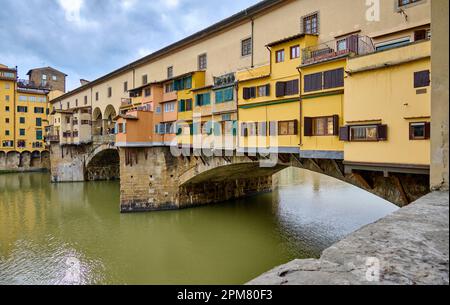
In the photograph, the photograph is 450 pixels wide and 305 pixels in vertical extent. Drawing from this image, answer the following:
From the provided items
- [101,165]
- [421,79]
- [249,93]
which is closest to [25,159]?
[101,165]

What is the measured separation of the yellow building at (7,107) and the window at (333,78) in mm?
57389

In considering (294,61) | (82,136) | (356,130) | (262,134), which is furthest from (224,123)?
(82,136)

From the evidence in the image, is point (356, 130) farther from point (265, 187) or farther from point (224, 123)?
point (265, 187)

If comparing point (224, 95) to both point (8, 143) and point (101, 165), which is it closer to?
point (101, 165)

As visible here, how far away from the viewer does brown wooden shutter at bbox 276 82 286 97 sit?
1405cm

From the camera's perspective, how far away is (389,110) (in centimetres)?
995

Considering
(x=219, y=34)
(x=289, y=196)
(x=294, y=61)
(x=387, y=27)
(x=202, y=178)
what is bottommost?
Result: (x=289, y=196)

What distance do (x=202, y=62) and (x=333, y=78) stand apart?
12.5m

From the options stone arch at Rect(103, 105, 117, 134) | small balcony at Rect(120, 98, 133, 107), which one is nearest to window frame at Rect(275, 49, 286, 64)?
small balcony at Rect(120, 98, 133, 107)

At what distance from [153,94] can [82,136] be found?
20.4 m

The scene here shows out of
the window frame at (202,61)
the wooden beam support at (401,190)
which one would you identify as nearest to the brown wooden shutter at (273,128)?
the wooden beam support at (401,190)

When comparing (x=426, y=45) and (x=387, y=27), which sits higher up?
(x=387, y=27)

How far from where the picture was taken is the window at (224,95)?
17.5 m

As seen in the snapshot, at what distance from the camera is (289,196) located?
28.0m
